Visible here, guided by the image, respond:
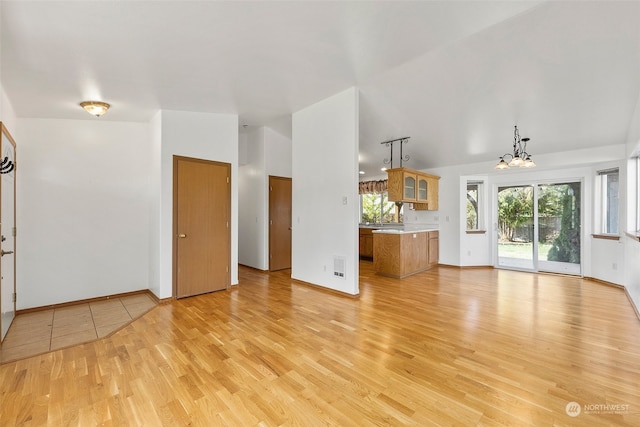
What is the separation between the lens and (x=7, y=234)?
3.18m

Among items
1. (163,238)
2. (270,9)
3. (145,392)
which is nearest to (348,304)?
(145,392)

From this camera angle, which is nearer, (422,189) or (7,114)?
(7,114)

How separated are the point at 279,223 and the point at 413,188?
300 cm

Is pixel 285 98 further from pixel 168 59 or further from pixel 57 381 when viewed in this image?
pixel 57 381

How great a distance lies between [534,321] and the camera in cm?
330

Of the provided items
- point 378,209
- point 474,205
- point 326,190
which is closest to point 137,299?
point 326,190

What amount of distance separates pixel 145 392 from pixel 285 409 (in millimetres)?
1017

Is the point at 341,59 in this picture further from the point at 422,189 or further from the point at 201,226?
the point at 422,189

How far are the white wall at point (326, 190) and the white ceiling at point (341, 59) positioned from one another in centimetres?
36

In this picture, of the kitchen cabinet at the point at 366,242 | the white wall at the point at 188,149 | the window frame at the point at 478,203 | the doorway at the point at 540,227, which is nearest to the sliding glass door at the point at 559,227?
the doorway at the point at 540,227

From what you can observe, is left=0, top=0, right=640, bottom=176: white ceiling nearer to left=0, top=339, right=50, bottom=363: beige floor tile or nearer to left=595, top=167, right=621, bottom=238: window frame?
→ left=595, top=167, right=621, bottom=238: window frame

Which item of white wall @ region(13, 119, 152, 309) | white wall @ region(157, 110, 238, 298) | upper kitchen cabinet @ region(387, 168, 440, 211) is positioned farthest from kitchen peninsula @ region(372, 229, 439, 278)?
white wall @ region(13, 119, 152, 309)

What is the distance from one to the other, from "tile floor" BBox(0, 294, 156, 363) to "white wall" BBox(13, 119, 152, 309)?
1.19ft

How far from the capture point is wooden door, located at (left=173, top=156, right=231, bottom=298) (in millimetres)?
4242
